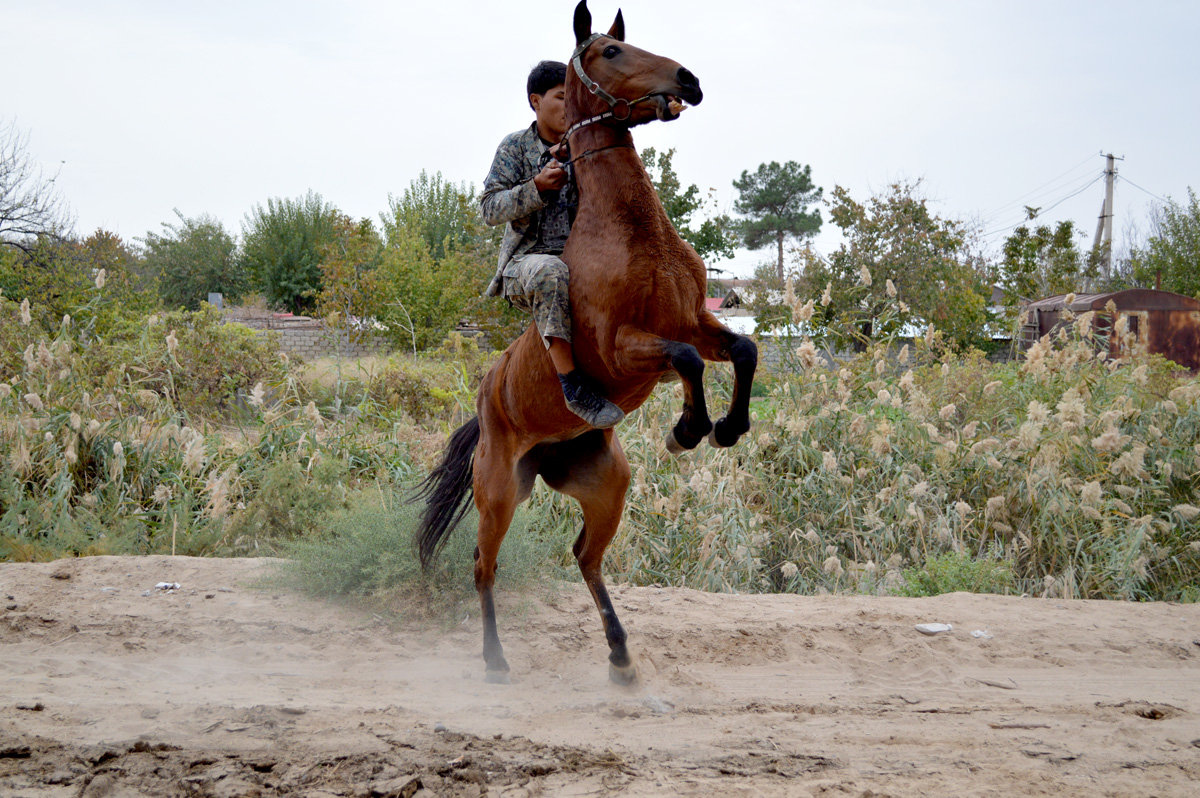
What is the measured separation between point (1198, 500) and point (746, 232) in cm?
3553

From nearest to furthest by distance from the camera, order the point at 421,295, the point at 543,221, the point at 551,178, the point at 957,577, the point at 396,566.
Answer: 1. the point at 551,178
2. the point at 543,221
3. the point at 396,566
4. the point at 957,577
5. the point at 421,295

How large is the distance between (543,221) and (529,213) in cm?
13

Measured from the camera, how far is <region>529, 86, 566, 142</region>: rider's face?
3.79m

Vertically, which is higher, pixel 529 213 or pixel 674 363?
pixel 529 213

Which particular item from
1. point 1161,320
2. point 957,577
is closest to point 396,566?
point 957,577

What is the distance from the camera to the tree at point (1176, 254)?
26312mm

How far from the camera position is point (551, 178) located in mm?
3510

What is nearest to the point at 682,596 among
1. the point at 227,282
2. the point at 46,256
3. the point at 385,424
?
the point at 385,424

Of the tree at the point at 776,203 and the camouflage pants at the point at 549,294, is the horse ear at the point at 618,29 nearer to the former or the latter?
the camouflage pants at the point at 549,294

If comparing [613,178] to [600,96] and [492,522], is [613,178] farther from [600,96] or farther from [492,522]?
[492,522]

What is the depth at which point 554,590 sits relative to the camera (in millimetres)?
5480

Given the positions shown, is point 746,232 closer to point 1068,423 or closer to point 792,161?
point 792,161

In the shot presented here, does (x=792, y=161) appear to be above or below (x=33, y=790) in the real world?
above

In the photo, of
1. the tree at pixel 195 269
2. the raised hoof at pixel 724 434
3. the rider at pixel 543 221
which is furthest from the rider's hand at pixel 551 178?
the tree at pixel 195 269
